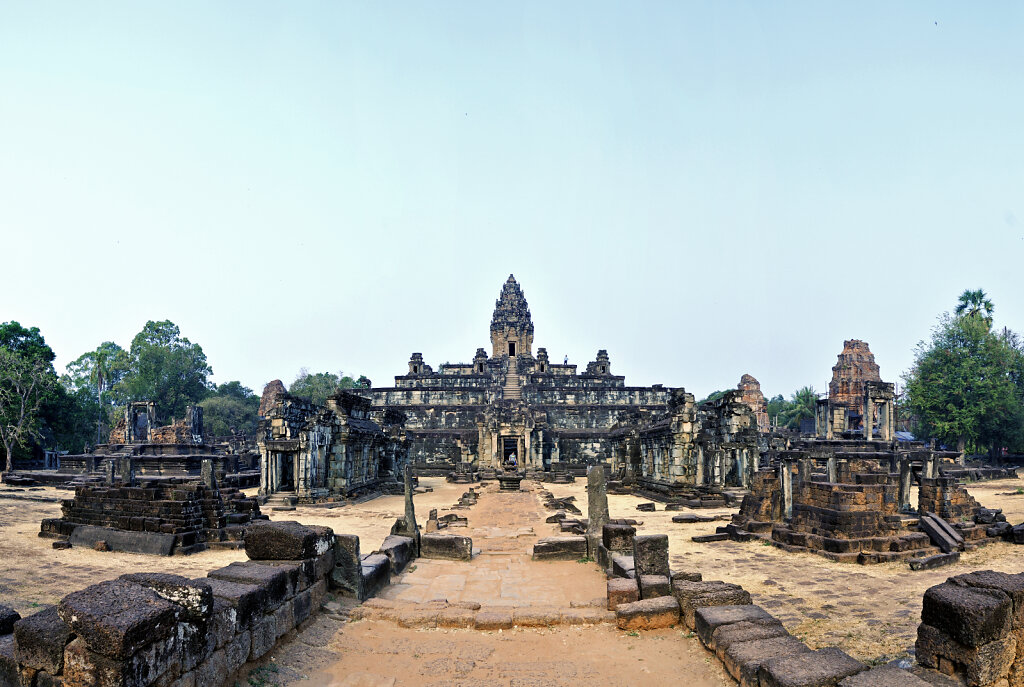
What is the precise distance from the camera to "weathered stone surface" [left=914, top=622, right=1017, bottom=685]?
15.6 feet

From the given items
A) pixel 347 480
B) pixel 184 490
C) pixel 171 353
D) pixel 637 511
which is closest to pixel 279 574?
pixel 184 490

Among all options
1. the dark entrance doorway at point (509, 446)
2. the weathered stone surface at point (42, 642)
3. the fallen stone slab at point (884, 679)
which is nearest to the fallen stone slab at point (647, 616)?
the fallen stone slab at point (884, 679)

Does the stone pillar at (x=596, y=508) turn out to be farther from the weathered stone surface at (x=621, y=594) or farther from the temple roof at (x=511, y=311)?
the temple roof at (x=511, y=311)

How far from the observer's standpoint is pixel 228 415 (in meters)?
66.1

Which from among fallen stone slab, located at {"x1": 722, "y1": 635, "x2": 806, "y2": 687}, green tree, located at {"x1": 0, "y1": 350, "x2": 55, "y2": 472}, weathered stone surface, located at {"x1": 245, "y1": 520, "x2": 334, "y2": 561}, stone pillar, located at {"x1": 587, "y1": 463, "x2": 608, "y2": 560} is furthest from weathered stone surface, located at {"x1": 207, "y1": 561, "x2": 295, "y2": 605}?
green tree, located at {"x1": 0, "y1": 350, "x2": 55, "y2": 472}

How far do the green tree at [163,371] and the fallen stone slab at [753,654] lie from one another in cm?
6773

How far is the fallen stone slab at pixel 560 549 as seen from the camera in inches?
464

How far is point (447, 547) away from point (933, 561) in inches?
340

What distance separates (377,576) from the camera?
8852mm

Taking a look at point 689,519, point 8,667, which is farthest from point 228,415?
point 8,667

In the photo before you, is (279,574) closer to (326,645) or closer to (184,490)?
(326,645)

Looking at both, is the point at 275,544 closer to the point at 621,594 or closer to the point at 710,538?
the point at 621,594

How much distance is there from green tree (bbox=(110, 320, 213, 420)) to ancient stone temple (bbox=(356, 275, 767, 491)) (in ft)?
85.8

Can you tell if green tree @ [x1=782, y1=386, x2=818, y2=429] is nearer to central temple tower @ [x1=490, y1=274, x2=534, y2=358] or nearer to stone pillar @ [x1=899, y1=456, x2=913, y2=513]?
central temple tower @ [x1=490, y1=274, x2=534, y2=358]
